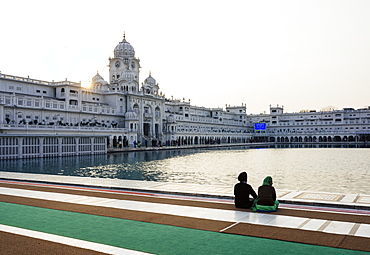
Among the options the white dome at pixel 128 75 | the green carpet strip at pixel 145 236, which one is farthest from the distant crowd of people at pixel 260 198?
the white dome at pixel 128 75

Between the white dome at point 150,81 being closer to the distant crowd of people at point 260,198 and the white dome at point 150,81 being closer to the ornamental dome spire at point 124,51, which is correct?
the ornamental dome spire at point 124,51

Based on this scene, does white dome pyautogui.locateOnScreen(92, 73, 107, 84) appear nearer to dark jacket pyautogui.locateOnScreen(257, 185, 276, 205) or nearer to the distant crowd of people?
the distant crowd of people

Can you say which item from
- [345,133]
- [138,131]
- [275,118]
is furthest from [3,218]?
[275,118]

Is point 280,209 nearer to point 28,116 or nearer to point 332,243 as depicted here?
point 332,243

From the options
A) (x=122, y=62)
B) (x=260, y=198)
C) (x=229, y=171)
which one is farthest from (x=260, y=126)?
(x=260, y=198)

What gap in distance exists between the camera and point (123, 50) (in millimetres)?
92312

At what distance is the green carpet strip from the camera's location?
704 centimetres

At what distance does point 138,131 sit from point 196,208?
70.7 meters

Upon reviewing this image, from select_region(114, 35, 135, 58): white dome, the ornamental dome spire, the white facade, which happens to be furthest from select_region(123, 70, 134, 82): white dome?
select_region(114, 35, 135, 58): white dome

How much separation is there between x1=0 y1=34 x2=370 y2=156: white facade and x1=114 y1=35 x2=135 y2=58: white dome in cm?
25

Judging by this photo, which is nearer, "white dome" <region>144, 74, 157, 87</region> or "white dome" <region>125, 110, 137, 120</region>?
"white dome" <region>125, 110, 137, 120</region>

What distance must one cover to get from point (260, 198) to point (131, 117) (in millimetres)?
67495

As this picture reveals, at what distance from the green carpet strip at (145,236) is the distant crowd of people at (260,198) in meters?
2.58

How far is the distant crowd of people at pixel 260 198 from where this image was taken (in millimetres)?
10234
